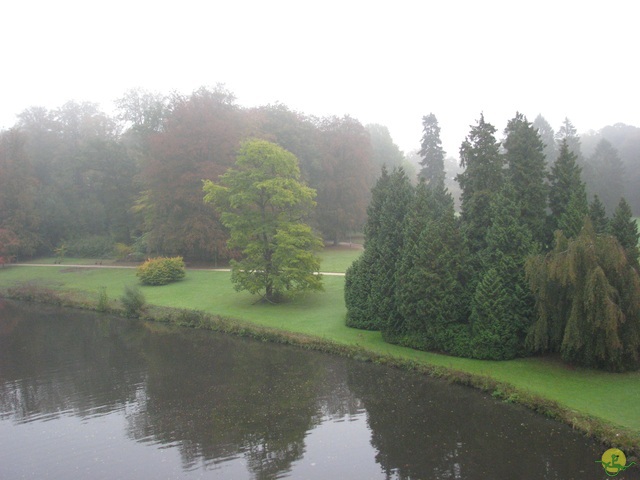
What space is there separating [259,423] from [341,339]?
7.74m

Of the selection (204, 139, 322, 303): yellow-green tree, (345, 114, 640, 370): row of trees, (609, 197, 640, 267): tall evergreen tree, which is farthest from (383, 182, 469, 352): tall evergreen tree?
(204, 139, 322, 303): yellow-green tree

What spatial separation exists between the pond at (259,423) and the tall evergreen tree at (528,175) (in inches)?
303

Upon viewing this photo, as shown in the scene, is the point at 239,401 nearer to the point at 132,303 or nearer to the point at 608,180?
the point at 132,303

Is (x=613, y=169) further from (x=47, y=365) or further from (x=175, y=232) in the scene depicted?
(x=47, y=365)

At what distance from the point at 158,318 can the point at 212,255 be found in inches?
631

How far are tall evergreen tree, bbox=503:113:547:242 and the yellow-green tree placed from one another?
12470 mm

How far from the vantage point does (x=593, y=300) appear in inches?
590

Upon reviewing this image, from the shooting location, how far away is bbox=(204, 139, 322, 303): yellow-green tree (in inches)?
1125

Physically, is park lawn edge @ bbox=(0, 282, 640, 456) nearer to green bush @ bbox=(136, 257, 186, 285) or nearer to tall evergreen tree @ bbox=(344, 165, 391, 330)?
tall evergreen tree @ bbox=(344, 165, 391, 330)

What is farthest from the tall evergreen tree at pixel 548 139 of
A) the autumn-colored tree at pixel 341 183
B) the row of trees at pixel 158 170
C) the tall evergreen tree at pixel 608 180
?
the autumn-colored tree at pixel 341 183

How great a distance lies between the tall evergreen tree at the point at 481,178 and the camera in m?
20.5

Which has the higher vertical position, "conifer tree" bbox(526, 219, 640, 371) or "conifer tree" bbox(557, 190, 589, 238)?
"conifer tree" bbox(557, 190, 589, 238)

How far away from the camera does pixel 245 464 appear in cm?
1263

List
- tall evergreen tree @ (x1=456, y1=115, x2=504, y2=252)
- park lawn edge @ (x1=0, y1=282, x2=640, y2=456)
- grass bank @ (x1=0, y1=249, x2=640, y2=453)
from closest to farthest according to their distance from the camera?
park lawn edge @ (x1=0, y1=282, x2=640, y2=456), grass bank @ (x1=0, y1=249, x2=640, y2=453), tall evergreen tree @ (x1=456, y1=115, x2=504, y2=252)
